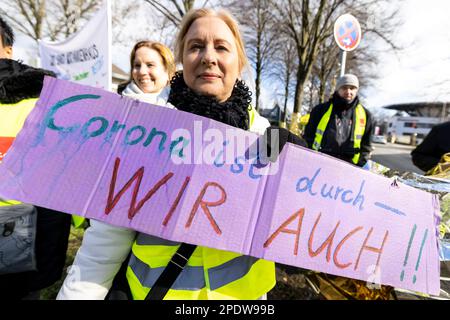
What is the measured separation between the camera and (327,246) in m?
0.88

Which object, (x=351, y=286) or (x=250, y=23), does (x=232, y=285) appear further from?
(x=250, y=23)

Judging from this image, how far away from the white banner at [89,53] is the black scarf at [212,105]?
2.65 m

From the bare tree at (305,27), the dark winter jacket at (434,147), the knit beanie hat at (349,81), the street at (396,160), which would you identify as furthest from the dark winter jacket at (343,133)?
the bare tree at (305,27)

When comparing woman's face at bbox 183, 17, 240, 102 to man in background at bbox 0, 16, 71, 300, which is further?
man in background at bbox 0, 16, 71, 300

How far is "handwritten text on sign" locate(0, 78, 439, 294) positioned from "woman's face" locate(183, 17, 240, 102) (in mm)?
195

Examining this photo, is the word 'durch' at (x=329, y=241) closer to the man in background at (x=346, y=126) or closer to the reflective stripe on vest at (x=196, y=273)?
the reflective stripe on vest at (x=196, y=273)

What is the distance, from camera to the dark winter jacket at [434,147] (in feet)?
6.45

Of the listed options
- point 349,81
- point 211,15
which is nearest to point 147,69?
point 211,15

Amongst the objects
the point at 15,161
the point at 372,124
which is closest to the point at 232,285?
the point at 15,161

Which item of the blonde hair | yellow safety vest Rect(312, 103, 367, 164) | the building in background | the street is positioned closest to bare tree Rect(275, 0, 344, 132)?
the street

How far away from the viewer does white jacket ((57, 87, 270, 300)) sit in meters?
0.84

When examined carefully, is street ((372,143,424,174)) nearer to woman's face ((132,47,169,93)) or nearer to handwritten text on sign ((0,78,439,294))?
woman's face ((132,47,169,93))

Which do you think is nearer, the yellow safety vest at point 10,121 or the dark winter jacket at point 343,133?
the yellow safety vest at point 10,121

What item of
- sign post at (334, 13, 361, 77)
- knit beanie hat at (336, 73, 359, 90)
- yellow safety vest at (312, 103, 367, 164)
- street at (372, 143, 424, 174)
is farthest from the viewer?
street at (372, 143, 424, 174)
